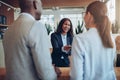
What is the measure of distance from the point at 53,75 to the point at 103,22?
472mm

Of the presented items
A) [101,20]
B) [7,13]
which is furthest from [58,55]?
[7,13]

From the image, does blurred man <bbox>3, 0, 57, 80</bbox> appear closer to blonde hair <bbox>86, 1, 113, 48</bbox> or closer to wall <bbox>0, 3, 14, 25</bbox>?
blonde hair <bbox>86, 1, 113, 48</bbox>

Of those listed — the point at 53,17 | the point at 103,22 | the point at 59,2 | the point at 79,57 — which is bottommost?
the point at 79,57

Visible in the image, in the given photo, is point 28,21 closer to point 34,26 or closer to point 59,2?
point 34,26

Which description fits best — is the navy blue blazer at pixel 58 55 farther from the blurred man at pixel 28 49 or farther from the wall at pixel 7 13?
the wall at pixel 7 13

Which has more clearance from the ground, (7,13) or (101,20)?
(7,13)

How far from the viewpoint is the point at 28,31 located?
1095 mm

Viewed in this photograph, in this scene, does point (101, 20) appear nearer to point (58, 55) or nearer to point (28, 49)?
point (28, 49)

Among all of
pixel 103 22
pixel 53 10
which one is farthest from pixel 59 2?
Answer: pixel 103 22

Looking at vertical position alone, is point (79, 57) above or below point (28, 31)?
below

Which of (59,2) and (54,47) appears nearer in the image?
(54,47)

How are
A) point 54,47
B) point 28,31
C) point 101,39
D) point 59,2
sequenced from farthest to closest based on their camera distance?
1. point 59,2
2. point 54,47
3. point 101,39
4. point 28,31

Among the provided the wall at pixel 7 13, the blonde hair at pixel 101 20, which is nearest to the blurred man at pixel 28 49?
the blonde hair at pixel 101 20

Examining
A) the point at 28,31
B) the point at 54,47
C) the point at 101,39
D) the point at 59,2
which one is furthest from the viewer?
the point at 59,2
